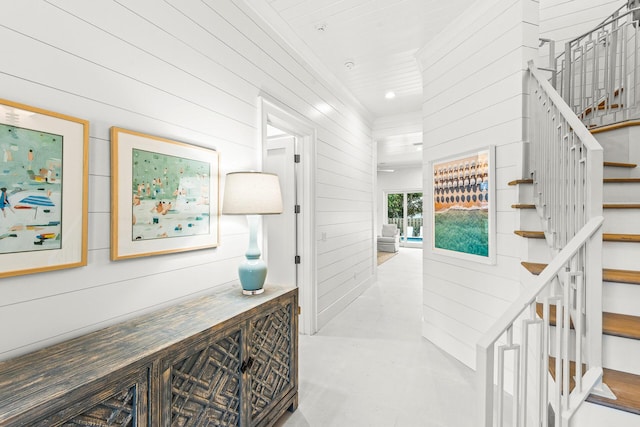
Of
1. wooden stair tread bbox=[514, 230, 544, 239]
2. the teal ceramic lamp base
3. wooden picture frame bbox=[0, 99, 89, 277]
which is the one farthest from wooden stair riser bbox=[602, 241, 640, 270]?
wooden picture frame bbox=[0, 99, 89, 277]

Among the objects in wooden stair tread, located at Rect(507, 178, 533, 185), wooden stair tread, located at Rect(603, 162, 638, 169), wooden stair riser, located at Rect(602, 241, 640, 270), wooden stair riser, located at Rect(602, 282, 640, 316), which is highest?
wooden stair tread, located at Rect(603, 162, 638, 169)

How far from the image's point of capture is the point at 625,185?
1.90 meters

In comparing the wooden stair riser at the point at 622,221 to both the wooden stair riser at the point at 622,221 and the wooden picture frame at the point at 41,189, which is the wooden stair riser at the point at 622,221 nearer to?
the wooden stair riser at the point at 622,221

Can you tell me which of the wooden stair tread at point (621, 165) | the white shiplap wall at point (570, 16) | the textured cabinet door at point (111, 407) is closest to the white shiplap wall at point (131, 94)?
the textured cabinet door at point (111, 407)

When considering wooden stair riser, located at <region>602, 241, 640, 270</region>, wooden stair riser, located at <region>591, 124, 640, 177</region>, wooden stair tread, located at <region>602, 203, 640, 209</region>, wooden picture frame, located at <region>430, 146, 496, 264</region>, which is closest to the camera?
wooden stair riser, located at <region>602, 241, 640, 270</region>

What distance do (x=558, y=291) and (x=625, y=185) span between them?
0.84m

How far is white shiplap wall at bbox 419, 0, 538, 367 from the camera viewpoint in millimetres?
2230

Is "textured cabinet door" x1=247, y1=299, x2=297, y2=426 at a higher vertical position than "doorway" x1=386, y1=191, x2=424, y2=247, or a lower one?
lower

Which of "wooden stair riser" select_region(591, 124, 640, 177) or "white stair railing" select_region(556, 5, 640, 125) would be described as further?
"white stair railing" select_region(556, 5, 640, 125)

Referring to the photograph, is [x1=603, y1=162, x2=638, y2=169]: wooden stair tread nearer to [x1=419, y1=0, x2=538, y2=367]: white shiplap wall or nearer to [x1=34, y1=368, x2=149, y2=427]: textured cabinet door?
[x1=419, y1=0, x2=538, y2=367]: white shiplap wall

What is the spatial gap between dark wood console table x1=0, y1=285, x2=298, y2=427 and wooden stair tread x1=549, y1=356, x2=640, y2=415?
149cm

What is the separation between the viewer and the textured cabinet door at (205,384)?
3.95 feet

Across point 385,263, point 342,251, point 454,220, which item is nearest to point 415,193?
point 385,263

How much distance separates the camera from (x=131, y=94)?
1.48 meters
